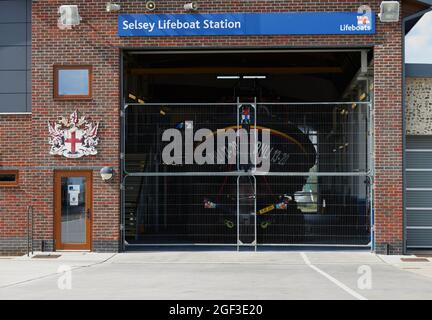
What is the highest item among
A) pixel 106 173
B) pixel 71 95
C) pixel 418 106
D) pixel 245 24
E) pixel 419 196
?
pixel 245 24

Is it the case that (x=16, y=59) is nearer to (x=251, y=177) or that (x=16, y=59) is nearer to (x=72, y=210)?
(x=72, y=210)

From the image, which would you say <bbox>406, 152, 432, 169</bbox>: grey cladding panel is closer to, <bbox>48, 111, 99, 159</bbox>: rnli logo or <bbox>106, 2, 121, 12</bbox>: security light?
<bbox>48, 111, 99, 159</bbox>: rnli logo

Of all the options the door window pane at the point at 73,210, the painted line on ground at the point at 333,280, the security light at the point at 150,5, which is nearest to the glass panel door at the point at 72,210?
the door window pane at the point at 73,210

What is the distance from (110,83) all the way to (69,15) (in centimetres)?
Answer: 189

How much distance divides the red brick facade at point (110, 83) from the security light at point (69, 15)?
1.05 feet

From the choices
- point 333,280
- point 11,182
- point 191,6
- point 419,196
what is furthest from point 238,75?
point 333,280

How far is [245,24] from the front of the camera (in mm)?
17828

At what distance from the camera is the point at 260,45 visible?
17.9 metres

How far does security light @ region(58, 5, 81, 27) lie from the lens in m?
17.7

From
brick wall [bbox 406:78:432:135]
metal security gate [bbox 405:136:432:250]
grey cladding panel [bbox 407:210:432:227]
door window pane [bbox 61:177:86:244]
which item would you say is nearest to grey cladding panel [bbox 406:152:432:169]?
metal security gate [bbox 405:136:432:250]

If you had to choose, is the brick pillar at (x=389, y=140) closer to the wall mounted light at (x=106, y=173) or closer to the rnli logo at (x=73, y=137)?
the wall mounted light at (x=106, y=173)

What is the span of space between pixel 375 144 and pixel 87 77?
721 centimetres
